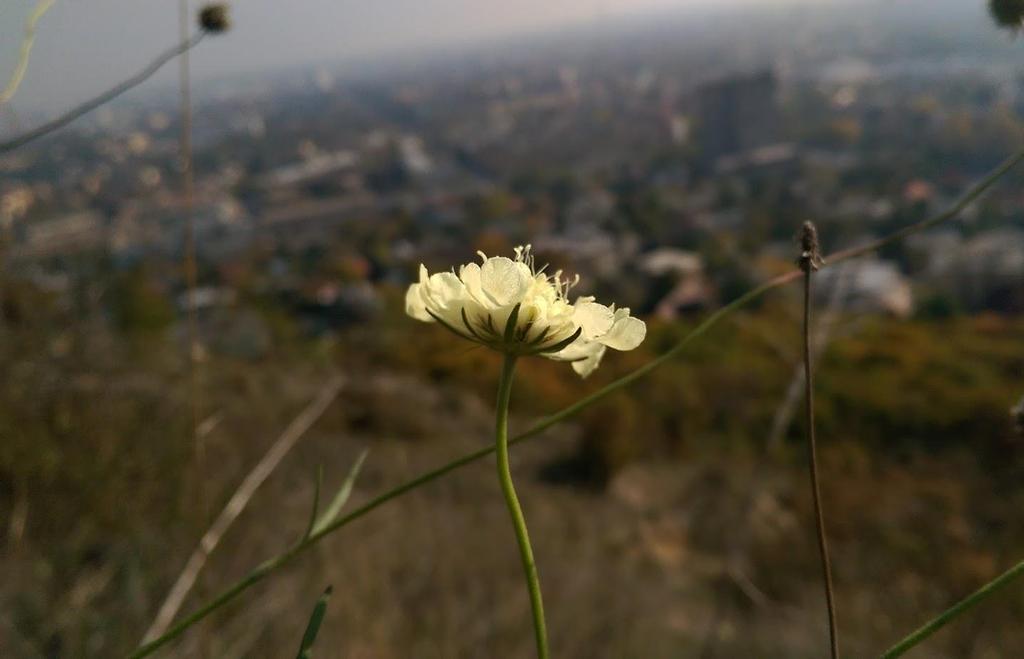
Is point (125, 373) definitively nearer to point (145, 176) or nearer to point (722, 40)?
point (145, 176)

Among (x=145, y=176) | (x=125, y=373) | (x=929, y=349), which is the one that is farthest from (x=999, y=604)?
(x=929, y=349)

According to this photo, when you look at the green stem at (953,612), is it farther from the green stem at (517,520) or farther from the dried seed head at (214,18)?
the dried seed head at (214,18)

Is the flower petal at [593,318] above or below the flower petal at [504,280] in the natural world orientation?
below

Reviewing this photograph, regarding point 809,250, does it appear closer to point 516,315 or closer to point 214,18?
point 516,315

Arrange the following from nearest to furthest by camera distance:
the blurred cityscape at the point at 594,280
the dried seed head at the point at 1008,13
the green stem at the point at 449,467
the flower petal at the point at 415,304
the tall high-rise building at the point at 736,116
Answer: the green stem at the point at 449,467 < the flower petal at the point at 415,304 < the dried seed head at the point at 1008,13 < the blurred cityscape at the point at 594,280 < the tall high-rise building at the point at 736,116

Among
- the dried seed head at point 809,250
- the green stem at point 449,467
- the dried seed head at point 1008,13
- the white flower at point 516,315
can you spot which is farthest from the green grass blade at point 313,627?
the dried seed head at point 1008,13

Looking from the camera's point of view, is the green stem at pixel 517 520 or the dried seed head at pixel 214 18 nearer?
the green stem at pixel 517 520

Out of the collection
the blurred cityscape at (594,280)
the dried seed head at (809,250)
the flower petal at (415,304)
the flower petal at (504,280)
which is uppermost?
the dried seed head at (809,250)

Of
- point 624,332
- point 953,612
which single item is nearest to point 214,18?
point 624,332
